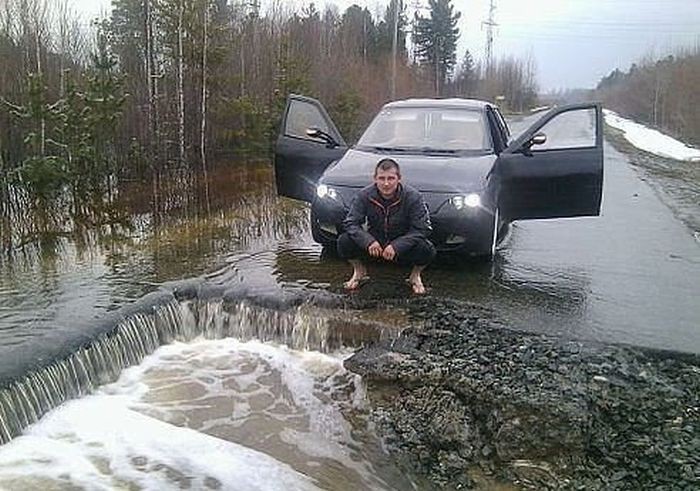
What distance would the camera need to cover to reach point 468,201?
709cm

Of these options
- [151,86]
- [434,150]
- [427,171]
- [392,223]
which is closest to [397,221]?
[392,223]

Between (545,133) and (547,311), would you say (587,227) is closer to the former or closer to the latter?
(545,133)

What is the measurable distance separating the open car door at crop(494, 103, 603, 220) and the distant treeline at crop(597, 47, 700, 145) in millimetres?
30496

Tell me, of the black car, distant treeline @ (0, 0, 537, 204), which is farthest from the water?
distant treeline @ (0, 0, 537, 204)

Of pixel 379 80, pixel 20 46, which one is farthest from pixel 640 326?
pixel 379 80

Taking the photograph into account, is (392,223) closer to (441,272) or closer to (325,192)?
(325,192)

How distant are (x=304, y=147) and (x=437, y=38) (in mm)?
56864

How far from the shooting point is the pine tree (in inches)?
2442

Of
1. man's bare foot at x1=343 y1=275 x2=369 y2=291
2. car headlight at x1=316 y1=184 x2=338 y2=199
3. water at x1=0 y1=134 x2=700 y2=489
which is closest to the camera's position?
water at x1=0 y1=134 x2=700 y2=489

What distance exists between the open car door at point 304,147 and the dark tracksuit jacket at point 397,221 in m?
2.14

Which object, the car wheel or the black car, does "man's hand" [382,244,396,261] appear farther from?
the car wheel

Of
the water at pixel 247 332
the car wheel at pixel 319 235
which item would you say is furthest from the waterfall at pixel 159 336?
the car wheel at pixel 319 235

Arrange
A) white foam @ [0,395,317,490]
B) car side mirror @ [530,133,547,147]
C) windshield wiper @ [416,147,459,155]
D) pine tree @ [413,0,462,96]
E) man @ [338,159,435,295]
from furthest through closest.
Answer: pine tree @ [413,0,462,96], windshield wiper @ [416,147,459,155], car side mirror @ [530,133,547,147], man @ [338,159,435,295], white foam @ [0,395,317,490]

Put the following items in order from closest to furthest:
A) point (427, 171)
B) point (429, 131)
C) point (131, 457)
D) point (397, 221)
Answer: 1. point (131, 457)
2. point (397, 221)
3. point (427, 171)
4. point (429, 131)
